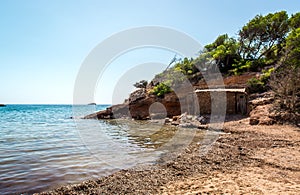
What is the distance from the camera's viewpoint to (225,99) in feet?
64.1

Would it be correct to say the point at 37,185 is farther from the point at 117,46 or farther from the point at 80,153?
the point at 117,46

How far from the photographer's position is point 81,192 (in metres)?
4.77

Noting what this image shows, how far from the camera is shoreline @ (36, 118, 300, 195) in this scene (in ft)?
14.9

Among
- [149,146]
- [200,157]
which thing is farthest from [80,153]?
[200,157]

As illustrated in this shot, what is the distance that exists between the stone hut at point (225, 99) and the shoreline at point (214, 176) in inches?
438

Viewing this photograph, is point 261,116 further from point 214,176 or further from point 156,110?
point 156,110

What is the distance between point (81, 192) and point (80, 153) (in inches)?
165

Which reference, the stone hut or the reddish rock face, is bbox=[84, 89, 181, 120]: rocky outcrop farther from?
the stone hut

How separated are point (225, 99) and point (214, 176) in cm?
1541

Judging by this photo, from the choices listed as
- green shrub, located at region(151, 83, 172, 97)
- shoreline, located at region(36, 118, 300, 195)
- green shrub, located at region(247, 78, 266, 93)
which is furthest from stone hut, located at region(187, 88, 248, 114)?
shoreline, located at region(36, 118, 300, 195)

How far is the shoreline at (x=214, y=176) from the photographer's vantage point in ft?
14.9

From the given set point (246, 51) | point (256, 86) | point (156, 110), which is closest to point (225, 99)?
point (256, 86)

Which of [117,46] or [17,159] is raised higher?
[117,46]

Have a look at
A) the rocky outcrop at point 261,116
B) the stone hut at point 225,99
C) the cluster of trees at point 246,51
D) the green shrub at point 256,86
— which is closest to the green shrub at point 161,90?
the cluster of trees at point 246,51
